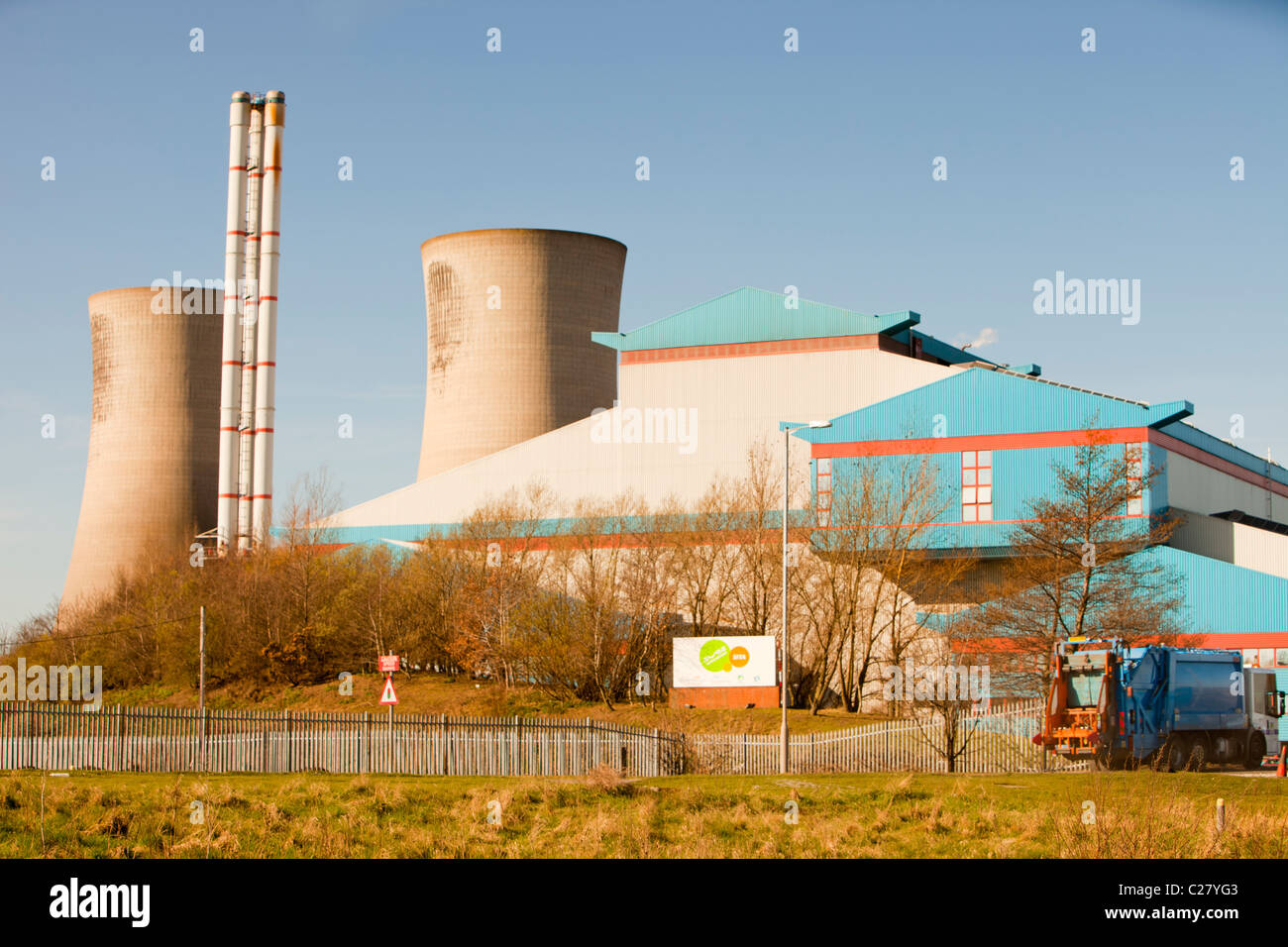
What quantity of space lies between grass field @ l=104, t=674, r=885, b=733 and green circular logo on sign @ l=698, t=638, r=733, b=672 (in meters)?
1.51

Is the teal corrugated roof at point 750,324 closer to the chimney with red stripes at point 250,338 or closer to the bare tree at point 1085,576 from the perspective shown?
the bare tree at point 1085,576

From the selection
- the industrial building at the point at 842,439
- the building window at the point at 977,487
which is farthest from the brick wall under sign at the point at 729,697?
the building window at the point at 977,487

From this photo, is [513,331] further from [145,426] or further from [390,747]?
[390,747]

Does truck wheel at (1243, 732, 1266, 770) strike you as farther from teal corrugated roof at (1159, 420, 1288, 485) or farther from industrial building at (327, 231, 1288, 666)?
teal corrugated roof at (1159, 420, 1288, 485)

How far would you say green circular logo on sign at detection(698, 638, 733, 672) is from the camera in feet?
131

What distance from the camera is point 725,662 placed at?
131 ft

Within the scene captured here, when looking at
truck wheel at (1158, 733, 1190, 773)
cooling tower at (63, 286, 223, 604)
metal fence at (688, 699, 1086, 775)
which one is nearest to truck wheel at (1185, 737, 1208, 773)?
truck wheel at (1158, 733, 1190, 773)

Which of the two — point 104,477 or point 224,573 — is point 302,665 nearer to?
point 224,573

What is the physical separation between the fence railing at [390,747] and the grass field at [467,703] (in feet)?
17.6

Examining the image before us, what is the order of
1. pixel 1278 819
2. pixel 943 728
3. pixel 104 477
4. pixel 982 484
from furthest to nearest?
pixel 104 477
pixel 982 484
pixel 943 728
pixel 1278 819

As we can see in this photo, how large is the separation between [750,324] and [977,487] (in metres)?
12.7

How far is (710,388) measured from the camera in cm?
5056

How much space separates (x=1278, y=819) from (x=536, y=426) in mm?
42098
